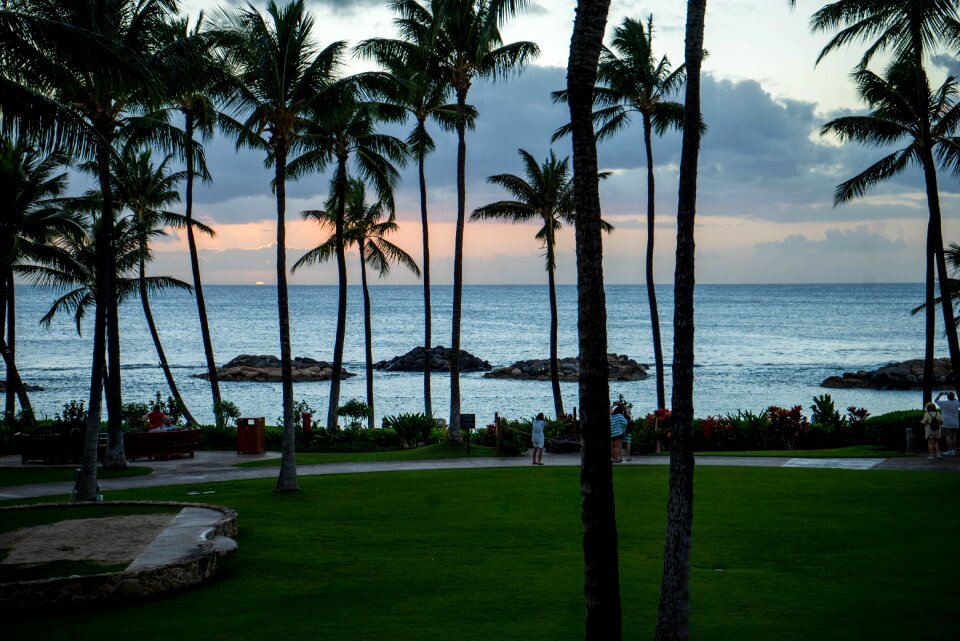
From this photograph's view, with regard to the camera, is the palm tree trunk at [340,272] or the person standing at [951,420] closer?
the person standing at [951,420]

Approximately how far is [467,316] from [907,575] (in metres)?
171

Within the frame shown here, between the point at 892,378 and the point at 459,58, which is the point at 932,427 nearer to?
the point at 459,58

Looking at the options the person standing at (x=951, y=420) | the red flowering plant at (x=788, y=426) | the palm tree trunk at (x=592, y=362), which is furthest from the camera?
the red flowering plant at (x=788, y=426)

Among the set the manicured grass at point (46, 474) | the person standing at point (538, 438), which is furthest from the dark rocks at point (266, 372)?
the person standing at point (538, 438)

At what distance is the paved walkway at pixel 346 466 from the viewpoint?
68.0 feet

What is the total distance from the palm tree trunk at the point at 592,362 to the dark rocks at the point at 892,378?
6284 centimetres

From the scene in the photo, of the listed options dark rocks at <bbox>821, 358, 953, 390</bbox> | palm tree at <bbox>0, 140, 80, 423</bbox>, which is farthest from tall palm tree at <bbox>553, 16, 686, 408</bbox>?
dark rocks at <bbox>821, 358, 953, 390</bbox>

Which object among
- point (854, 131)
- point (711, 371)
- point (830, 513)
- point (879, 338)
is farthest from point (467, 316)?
point (830, 513)

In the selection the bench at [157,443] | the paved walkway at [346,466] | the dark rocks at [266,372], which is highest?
the dark rocks at [266,372]

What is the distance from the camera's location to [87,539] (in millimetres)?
13039

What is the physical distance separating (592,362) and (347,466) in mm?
17390

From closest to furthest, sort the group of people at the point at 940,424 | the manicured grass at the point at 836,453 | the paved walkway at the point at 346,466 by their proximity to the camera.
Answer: the paved walkway at the point at 346,466 < the group of people at the point at 940,424 < the manicured grass at the point at 836,453

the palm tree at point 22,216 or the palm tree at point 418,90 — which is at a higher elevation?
the palm tree at point 418,90

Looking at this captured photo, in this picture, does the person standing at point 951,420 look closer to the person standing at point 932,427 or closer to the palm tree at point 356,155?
the person standing at point 932,427
